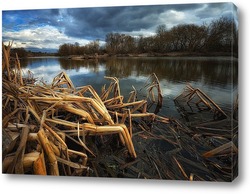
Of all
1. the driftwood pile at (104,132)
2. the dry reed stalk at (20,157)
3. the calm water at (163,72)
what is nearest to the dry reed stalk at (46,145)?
the driftwood pile at (104,132)

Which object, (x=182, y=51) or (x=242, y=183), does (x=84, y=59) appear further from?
(x=242, y=183)

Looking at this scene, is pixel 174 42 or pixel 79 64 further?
pixel 79 64

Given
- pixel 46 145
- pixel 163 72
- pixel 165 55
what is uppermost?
pixel 165 55

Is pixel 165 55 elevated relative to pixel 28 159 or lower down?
elevated

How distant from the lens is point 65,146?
3693mm

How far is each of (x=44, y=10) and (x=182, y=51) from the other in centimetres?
105

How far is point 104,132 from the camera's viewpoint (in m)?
3.68

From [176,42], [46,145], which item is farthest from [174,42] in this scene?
[46,145]

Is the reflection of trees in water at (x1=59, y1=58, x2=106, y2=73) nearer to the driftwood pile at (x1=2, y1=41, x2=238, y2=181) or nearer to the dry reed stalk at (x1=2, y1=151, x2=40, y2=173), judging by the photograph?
the driftwood pile at (x1=2, y1=41, x2=238, y2=181)

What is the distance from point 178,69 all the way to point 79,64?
72cm

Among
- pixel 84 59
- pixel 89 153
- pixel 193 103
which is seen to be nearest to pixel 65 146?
pixel 89 153

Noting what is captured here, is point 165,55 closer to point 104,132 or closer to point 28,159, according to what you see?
point 104,132

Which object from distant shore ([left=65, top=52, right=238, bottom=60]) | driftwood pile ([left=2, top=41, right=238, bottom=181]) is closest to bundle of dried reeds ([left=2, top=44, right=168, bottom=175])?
driftwood pile ([left=2, top=41, right=238, bottom=181])

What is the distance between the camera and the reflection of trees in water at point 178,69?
135 inches
